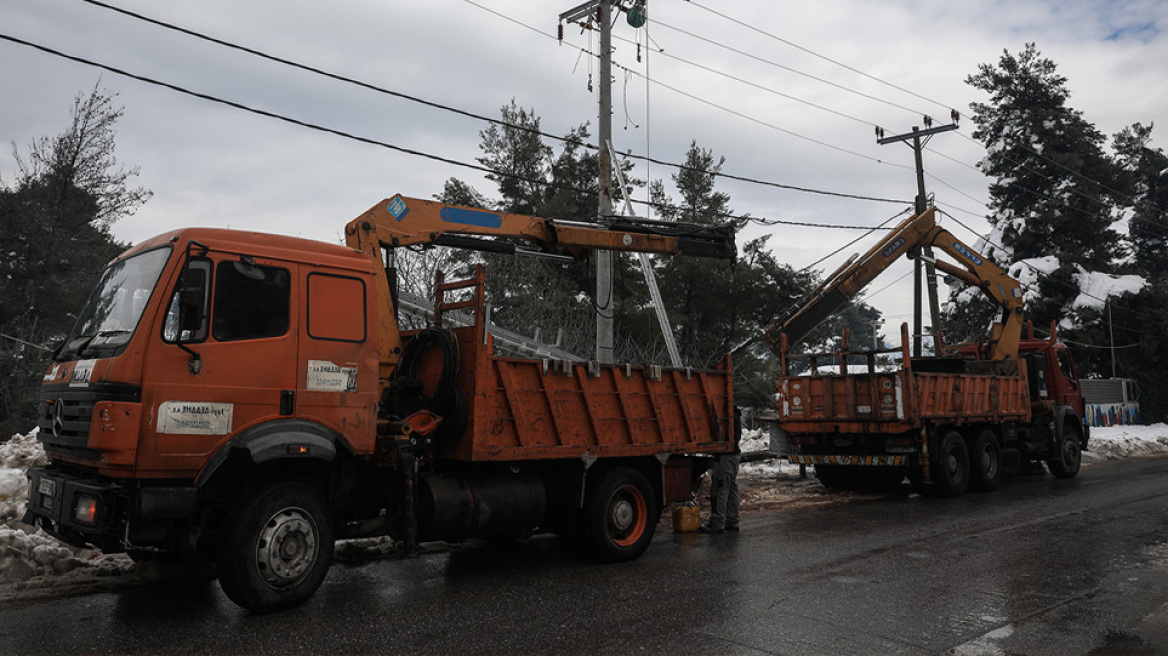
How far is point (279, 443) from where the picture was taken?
5980 mm

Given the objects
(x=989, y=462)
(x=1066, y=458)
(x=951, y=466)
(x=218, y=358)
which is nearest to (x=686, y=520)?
(x=951, y=466)

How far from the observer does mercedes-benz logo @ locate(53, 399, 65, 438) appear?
5914mm

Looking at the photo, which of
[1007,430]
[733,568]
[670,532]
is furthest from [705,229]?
[1007,430]

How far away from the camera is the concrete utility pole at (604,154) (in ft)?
46.4

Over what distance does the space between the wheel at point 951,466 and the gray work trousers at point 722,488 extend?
16.7ft

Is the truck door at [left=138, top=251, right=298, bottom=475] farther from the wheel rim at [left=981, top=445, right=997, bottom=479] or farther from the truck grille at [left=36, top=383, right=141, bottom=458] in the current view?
the wheel rim at [left=981, top=445, right=997, bottom=479]

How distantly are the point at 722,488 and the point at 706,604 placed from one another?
3904 mm

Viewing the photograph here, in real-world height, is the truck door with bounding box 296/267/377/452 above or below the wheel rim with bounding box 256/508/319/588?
above

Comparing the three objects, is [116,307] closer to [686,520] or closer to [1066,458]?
[686,520]

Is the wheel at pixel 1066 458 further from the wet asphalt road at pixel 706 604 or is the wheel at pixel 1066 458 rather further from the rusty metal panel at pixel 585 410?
the rusty metal panel at pixel 585 410

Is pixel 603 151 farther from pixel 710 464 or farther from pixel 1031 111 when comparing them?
pixel 1031 111

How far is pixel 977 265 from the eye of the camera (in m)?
17.1

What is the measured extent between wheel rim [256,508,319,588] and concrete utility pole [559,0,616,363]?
7574 millimetres

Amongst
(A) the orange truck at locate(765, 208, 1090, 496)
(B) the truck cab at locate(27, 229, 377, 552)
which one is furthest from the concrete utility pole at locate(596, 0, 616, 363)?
(B) the truck cab at locate(27, 229, 377, 552)
